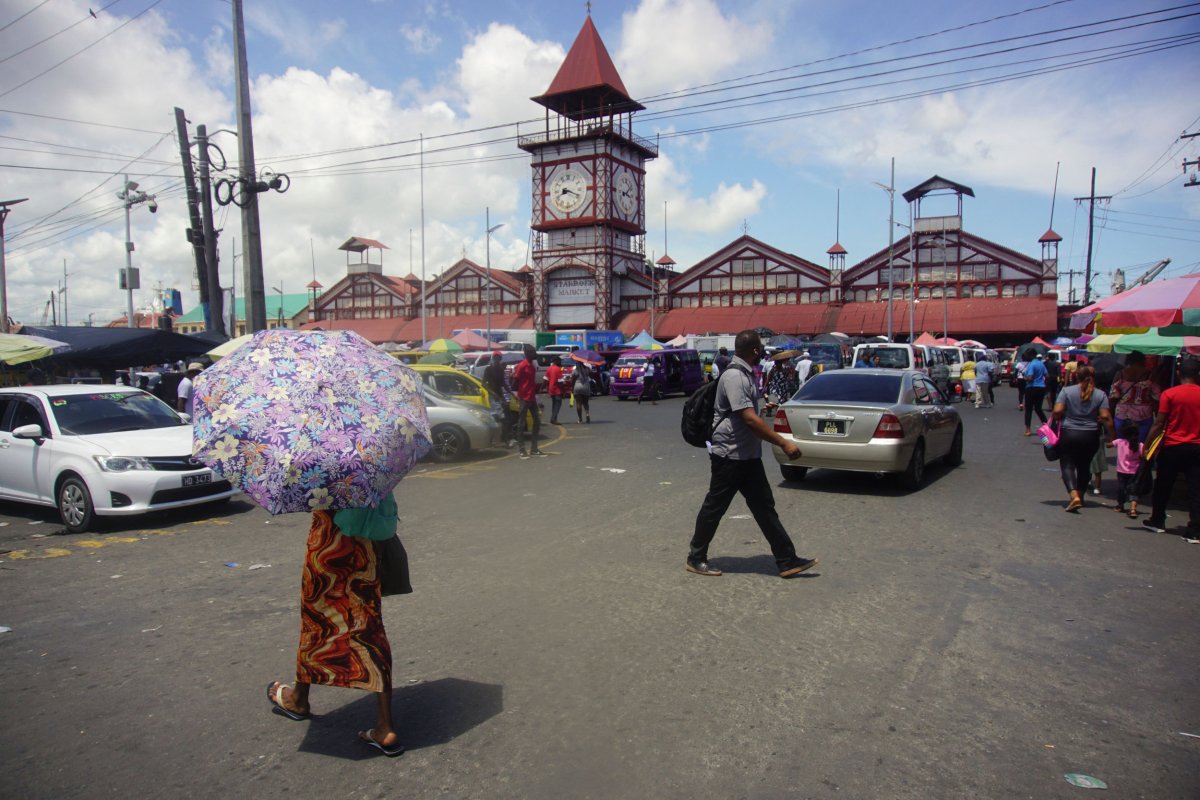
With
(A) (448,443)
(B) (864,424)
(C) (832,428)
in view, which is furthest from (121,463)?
(B) (864,424)

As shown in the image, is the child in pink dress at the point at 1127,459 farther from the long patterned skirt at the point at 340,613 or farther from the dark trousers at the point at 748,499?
the long patterned skirt at the point at 340,613

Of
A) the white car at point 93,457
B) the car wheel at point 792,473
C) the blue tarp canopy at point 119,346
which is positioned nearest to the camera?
the white car at point 93,457

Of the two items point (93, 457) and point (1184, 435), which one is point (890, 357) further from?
point (93, 457)

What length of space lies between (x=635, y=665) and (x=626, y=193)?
52.6 meters

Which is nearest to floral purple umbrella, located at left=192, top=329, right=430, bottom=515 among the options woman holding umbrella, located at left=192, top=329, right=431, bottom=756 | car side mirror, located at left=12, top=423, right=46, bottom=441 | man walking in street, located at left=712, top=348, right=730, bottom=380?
woman holding umbrella, located at left=192, top=329, right=431, bottom=756

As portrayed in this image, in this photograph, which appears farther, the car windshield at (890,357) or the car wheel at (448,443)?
the car windshield at (890,357)

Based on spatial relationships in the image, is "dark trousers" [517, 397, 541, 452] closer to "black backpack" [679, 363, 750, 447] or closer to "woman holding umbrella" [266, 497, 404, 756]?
"black backpack" [679, 363, 750, 447]

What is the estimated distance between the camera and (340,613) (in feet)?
11.8

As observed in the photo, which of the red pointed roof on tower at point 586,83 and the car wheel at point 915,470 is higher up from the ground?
the red pointed roof on tower at point 586,83

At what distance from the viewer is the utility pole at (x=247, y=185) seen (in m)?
15.4

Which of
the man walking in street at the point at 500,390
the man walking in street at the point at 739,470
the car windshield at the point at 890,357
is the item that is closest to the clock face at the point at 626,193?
the car windshield at the point at 890,357

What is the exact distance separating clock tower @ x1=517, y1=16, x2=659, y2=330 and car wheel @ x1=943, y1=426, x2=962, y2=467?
41399mm

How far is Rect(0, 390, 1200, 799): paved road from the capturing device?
336cm

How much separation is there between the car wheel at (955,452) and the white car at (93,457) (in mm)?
10187
